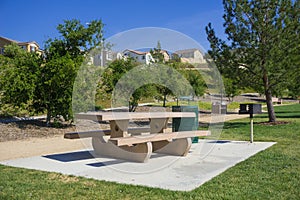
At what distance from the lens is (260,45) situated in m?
13.2

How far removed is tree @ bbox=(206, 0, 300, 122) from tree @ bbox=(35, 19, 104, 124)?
522 cm

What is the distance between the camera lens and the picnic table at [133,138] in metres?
6.08

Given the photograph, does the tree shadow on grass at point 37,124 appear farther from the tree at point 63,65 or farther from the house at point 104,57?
the house at point 104,57

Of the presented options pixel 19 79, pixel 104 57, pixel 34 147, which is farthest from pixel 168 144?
pixel 104 57

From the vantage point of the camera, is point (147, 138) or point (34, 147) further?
point (34, 147)

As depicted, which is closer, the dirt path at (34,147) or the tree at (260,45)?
the dirt path at (34,147)

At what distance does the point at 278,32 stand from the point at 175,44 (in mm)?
6757

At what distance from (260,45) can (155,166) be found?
8.88m

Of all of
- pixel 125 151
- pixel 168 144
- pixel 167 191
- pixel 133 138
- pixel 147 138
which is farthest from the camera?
pixel 168 144

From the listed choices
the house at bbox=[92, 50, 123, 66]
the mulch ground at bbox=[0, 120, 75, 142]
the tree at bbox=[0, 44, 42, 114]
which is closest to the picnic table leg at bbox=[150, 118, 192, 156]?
the mulch ground at bbox=[0, 120, 75, 142]

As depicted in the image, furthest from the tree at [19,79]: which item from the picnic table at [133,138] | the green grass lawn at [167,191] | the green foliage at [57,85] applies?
the green grass lawn at [167,191]

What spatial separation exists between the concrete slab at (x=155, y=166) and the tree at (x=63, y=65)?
16.8ft

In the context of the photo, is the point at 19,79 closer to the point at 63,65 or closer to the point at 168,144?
the point at 63,65

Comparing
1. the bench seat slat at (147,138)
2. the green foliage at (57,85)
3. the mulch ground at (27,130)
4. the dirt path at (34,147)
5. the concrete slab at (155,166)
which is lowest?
the dirt path at (34,147)
